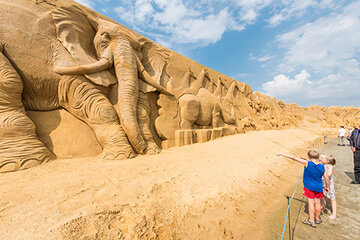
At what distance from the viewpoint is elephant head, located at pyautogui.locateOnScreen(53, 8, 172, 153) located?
3.48 meters

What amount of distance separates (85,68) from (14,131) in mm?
1774

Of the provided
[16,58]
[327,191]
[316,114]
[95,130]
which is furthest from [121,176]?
[316,114]

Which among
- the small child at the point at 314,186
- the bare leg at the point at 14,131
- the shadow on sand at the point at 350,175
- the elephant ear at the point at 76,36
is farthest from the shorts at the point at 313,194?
the elephant ear at the point at 76,36

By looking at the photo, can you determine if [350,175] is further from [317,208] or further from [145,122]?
[145,122]

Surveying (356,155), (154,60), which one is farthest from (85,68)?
(356,155)

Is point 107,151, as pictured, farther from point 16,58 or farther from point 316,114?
point 316,114

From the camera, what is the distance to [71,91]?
10.8 ft

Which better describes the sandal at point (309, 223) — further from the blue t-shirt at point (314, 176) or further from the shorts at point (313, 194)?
the blue t-shirt at point (314, 176)

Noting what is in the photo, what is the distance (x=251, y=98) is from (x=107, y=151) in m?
11.0

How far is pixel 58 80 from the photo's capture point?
321 centimetres

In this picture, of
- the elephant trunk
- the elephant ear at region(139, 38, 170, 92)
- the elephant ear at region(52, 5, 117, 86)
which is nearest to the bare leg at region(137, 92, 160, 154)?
the elephant trunk

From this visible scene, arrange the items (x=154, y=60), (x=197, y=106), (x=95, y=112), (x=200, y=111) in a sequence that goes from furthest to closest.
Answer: (x=200, y=111), (x=197, y=106), (x=154, y=60), (x=95, y=112)

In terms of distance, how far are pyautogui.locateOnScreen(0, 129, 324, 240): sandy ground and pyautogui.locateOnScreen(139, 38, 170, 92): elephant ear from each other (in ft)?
11.1

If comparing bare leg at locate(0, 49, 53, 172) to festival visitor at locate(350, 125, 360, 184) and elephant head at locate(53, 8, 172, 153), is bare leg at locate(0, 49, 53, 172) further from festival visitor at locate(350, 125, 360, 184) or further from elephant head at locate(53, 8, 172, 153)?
festival visitor at locate(350, 125, 360, 184)
